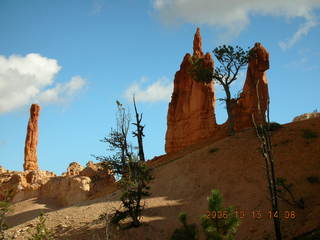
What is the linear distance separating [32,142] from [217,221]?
201 ft

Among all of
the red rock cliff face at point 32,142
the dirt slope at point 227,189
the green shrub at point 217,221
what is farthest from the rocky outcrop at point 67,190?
the green shrub at point 217,221

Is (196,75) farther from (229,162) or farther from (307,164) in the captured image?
(307,164)

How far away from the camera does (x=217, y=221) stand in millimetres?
19078

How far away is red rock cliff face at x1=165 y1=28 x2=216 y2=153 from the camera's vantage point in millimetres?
58156

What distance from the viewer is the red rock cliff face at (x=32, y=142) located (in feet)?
240

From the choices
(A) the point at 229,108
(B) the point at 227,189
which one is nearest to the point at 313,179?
(B) the point at 227,189

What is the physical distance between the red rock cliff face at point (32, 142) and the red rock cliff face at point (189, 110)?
24851 mm

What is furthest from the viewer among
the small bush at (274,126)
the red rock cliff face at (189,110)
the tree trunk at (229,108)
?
the red rock cliff face at (189,110)

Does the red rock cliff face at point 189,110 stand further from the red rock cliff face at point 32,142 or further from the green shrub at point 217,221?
the green shrub at point 217,221

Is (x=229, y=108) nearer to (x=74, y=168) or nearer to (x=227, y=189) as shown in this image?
(x=227, y=189)

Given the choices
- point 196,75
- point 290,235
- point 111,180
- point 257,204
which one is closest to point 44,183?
point 111,180

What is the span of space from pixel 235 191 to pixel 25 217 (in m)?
22.2

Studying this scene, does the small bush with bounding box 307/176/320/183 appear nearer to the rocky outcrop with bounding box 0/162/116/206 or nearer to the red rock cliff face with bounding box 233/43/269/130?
the red rock cliff face with bounding box 233/43/269/130

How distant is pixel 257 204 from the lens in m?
31.4
